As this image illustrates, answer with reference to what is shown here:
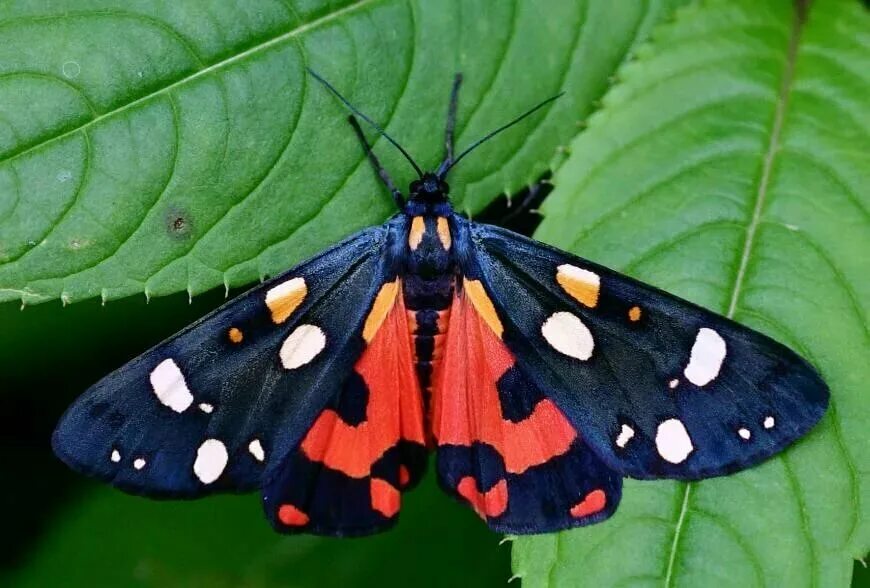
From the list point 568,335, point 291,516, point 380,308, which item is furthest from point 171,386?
point 568,335

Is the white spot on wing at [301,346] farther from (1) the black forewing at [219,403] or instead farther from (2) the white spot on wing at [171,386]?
(2) the white spot on wing at [171,386]

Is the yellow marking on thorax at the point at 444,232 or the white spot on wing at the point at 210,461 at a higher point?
the yellow marking on thorax at the point at 444,232

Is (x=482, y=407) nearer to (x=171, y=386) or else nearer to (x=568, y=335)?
(x=568, y=335)

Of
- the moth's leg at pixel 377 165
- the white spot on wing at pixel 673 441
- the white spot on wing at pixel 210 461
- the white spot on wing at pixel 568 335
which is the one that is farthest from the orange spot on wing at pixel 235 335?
the white spot on wing at pixel 673 441

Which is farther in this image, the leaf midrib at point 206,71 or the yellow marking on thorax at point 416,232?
the yellow marking on thorax at point 416,232

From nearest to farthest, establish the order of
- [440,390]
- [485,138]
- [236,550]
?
[440,390] → [485,138] → [236,550]

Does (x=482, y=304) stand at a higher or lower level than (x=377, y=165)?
lower

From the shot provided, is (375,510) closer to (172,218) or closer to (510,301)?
(510,301)
